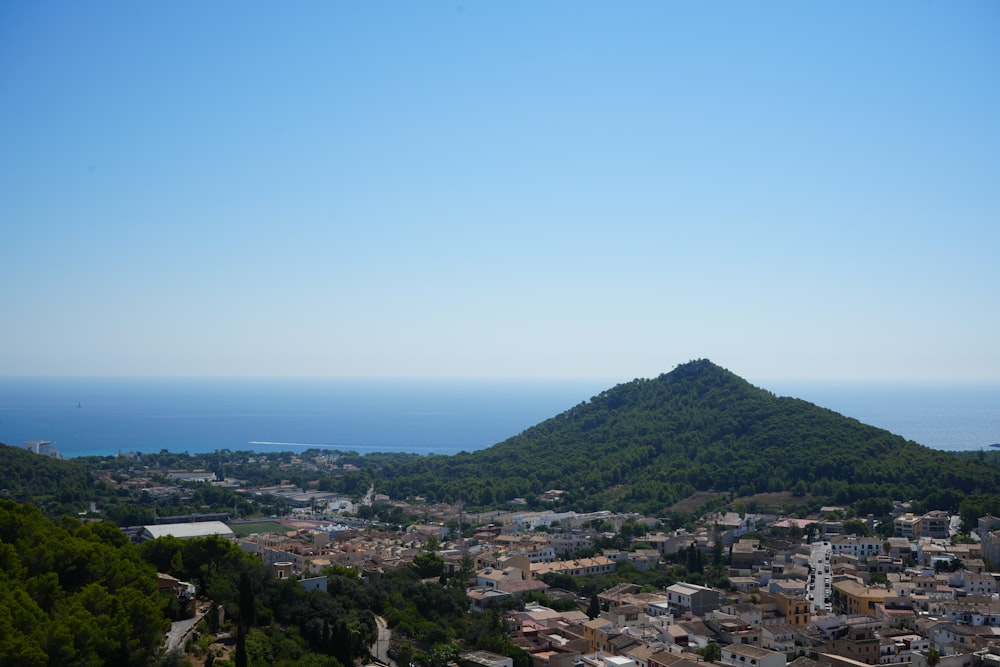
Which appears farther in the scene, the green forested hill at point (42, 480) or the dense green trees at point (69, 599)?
the green forested hill at point (42, 480)

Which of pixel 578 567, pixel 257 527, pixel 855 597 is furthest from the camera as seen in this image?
pixel 257 527

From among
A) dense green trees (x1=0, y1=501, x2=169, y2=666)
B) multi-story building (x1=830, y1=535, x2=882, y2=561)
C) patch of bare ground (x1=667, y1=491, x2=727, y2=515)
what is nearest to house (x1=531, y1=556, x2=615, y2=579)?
multi-story building (x1=830, y1=535, x2=882, y2=561)

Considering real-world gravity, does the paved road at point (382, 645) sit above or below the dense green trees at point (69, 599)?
below

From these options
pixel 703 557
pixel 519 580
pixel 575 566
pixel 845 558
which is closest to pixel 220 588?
pixel 519 580

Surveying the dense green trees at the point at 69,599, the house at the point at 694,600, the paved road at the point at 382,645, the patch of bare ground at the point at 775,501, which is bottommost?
the paved road at the point at 382,645

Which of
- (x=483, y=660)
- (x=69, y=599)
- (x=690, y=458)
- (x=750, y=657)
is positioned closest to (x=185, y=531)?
(x=483, y=660)

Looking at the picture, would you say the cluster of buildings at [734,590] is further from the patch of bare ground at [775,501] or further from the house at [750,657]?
the patch of bare ground at [775,501]

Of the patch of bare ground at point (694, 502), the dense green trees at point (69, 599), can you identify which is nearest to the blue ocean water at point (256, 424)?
the patch of bare ground at point (694, 502)

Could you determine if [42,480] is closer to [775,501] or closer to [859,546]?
[775,501]

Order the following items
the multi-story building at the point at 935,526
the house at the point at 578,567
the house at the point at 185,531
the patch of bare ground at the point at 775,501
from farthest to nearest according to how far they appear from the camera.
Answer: the patch of bare ground at the point at 775,501 → the multi-story building at the point at 935,526 → the house at the point at 185,531 → the house at the point at 578,567

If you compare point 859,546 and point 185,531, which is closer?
point 185,531
